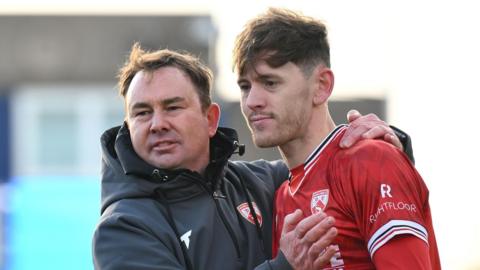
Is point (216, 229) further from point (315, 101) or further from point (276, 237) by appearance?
→ point (315, 101)

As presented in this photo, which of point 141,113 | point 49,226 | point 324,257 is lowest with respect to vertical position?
point 49,226

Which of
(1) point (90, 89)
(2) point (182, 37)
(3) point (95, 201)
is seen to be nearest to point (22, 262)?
(3) point (95, 201)

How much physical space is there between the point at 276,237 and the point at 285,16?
947 millimetres

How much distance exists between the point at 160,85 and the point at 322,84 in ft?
2.35

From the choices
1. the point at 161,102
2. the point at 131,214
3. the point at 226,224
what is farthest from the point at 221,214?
the point at 161,102

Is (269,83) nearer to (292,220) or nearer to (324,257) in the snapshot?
(292,220)

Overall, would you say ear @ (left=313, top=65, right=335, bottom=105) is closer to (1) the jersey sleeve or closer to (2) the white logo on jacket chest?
(1) the jersey sleeve

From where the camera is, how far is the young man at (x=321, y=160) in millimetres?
5211

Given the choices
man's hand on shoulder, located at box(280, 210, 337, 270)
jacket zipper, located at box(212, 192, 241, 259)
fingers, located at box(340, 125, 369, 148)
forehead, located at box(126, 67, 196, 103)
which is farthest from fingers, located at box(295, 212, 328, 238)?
forehead, located at box(126, 67, 196, 103)

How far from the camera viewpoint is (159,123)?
19.4ft

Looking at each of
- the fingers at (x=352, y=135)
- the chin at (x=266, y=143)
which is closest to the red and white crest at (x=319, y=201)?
the fingers at (x=352, y=135)

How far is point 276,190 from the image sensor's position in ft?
20.8

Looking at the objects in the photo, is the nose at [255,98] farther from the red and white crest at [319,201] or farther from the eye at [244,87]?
the red and white crest at [319,201]

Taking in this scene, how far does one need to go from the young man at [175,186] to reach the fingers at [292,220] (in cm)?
9
